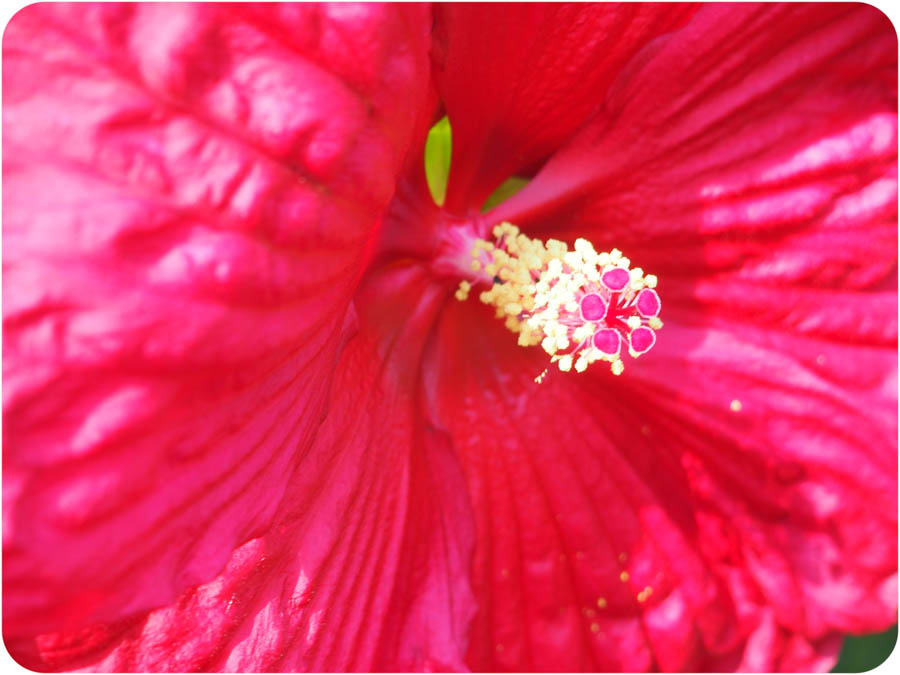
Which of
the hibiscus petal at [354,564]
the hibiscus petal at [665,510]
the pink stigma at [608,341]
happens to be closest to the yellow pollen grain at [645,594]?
the hibiscus petal at [665,510]

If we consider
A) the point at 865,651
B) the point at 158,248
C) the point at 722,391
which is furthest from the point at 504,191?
the point at 865,651

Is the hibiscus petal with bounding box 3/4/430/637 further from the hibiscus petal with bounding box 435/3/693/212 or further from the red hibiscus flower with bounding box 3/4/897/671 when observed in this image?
the hibiscus petal with bounding box 435/3/693/212

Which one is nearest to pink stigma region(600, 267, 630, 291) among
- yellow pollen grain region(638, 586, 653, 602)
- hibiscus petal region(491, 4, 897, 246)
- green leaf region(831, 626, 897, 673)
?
hibiscus petal region(491, 4, 897, 246)

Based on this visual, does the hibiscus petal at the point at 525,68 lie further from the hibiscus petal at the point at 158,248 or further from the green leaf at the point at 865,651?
the green leaf at the point at 865,651

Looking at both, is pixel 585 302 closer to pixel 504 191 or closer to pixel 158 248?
pixel 504 191

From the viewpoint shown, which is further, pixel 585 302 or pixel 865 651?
pixel 865 651

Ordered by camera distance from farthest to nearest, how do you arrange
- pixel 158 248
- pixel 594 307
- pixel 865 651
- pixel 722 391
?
pixel 865 651 → pixel 722 391 → pixel 594 307 → pixel 158 248

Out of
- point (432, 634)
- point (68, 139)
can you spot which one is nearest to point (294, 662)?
point (432, 634)

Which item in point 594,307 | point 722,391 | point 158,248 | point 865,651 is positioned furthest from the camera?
point 865,651
